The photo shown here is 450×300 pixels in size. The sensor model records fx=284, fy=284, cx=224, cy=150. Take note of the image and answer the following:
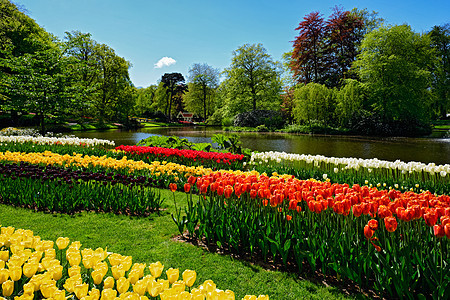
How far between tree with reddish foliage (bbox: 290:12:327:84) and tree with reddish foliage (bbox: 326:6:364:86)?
3.79ft

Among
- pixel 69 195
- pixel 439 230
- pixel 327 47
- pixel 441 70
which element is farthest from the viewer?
pixel 327 47

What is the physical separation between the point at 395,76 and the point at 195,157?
24089mm

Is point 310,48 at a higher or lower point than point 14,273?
higher

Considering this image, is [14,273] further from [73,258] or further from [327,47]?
[327,47]

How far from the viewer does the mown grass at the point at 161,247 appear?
2775 mm

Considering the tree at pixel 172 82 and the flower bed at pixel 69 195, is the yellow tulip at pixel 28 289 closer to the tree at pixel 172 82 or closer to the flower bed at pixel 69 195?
the flower bed at pixel 69 195

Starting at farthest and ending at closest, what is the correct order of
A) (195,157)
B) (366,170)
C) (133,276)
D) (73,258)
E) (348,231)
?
(195,157)
(366,170)
(348,231)
(73,258)
(133,276)

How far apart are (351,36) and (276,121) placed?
1320cm

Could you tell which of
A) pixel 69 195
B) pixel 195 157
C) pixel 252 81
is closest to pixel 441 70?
pixel 252 81

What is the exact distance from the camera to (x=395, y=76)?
25.4m

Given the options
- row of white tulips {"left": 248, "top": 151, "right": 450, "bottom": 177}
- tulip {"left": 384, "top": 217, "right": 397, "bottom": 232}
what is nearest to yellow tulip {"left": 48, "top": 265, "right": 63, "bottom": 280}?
tulip {"left": 384, "top": 217, "right": 397, "bottom": 232}

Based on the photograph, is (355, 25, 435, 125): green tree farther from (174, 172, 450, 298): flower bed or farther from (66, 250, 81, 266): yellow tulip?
(66, 250, 81, 266): yellow tulip

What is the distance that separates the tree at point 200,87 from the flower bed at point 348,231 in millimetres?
52887

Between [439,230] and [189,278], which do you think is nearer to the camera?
[189,278]
